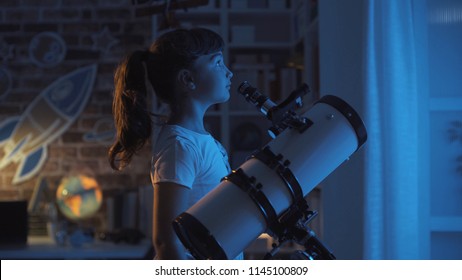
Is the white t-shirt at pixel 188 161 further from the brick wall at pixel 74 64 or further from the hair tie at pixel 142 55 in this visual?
the brick wall at pixel 74 64

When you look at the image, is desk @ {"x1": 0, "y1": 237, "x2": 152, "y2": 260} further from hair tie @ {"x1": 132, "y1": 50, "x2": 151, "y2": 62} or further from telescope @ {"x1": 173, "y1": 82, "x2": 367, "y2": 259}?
telescope @ {"x1": 173, "y1": 82, "x2": 367, "y2": 259}

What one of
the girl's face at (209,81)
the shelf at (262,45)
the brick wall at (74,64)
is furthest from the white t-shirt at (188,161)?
the brick wall at (74,64)

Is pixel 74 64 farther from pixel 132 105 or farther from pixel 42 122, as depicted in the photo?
pixel 132 105

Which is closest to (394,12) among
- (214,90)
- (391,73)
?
(391,73)

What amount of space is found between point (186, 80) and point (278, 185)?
0.48 meters

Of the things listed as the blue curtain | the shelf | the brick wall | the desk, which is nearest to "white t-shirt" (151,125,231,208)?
the blue curtain

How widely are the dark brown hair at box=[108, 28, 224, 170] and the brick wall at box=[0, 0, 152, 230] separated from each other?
2.01m

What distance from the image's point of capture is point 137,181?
3.50 metres

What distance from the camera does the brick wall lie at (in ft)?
11.5

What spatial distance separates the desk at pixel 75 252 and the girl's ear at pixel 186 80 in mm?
1493

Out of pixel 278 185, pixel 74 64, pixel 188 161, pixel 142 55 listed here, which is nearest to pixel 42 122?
pixel 74 64
